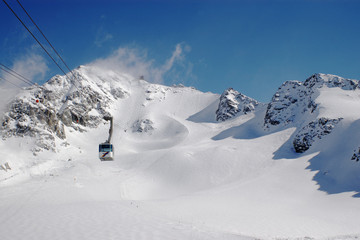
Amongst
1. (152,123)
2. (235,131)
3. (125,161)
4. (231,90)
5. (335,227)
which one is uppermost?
(231,90)

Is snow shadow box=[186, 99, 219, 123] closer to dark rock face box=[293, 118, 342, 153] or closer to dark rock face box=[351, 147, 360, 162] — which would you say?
dark rock face box=[293, 118, 342, 153]

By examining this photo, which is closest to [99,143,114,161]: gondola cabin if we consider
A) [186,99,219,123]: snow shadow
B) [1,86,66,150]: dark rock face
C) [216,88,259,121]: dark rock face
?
[1,86,66,150]: dark rock face

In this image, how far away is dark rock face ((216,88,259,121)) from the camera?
10831 cm

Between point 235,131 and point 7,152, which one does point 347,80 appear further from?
point 7,152

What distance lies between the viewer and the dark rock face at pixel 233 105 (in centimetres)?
10831

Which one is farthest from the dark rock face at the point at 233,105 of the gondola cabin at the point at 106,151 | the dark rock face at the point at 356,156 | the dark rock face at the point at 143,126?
the gondola cabin at the point at 106,151

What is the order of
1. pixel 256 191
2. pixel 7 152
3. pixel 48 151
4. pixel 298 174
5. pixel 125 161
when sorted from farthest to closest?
pixel 48 151 → pixel 7 152 → pixel 125 161 → pixel 298 174 → pixel 256 191

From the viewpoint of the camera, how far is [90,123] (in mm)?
109000

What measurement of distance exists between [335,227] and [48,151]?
80.4m

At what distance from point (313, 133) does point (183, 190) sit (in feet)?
107

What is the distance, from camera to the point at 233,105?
112625 millimetres

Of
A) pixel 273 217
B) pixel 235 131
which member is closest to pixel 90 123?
pixel 235 131

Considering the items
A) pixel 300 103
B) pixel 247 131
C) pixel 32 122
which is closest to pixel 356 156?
pixel 300 103

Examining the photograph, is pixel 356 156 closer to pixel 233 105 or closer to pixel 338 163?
pixel 338 163
